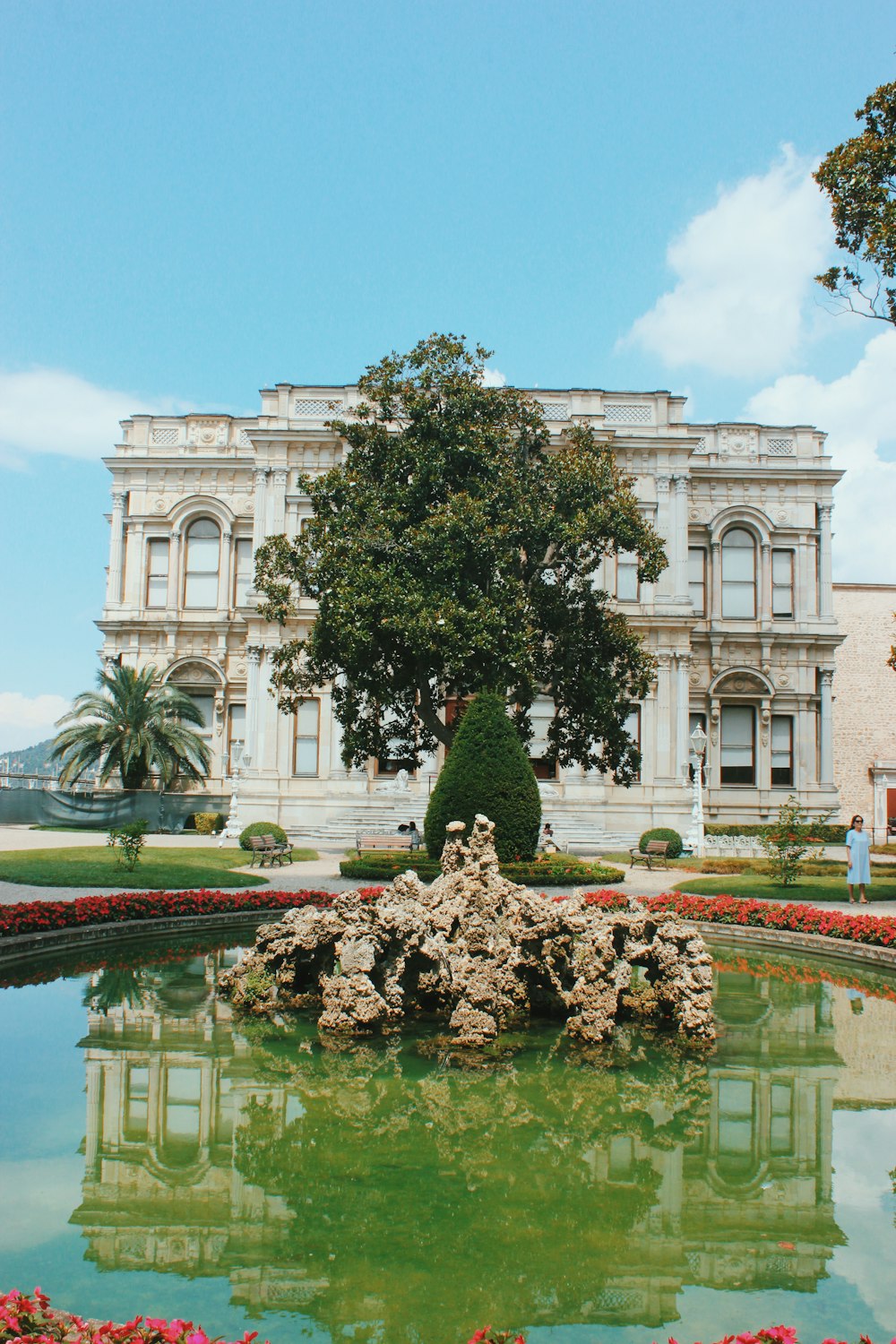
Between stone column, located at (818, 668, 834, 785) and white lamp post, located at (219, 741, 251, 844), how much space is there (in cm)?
1937

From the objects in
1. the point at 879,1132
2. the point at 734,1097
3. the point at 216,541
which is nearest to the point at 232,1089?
the point at 734,1097

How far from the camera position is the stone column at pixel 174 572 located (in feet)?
125

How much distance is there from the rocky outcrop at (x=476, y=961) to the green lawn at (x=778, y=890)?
28.4 feet

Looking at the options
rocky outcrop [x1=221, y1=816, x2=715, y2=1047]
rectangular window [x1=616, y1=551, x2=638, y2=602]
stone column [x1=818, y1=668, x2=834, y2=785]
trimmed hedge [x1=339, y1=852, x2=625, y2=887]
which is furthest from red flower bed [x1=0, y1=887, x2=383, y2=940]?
stone column [x1=818, y1=668, x2=834, y2=785]

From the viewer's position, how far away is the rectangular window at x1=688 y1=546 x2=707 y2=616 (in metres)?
37.3

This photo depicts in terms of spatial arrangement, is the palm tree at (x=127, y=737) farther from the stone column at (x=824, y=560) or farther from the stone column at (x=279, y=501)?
the stone column at (x=824, y=560)

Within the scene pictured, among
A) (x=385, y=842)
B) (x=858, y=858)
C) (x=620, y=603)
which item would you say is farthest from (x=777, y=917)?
(x=620, y=603)

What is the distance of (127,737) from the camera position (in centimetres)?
3244

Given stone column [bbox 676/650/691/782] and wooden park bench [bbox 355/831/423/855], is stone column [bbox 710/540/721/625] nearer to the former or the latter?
stone column [bbox 676/650/691/782]

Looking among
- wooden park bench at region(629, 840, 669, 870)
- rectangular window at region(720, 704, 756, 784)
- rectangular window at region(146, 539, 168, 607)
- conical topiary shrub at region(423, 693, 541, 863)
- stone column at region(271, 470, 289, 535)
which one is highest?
stone column at region(271, 470, 289, 535)

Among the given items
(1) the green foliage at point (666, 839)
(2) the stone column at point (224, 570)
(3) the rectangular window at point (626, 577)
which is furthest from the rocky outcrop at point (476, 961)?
(2) the stone column at point (224, 570)

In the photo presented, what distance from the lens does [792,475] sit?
37188 millimetres

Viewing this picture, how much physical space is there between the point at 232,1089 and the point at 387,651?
13738 mm

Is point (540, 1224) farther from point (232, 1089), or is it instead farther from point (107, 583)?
point (107, 583)
